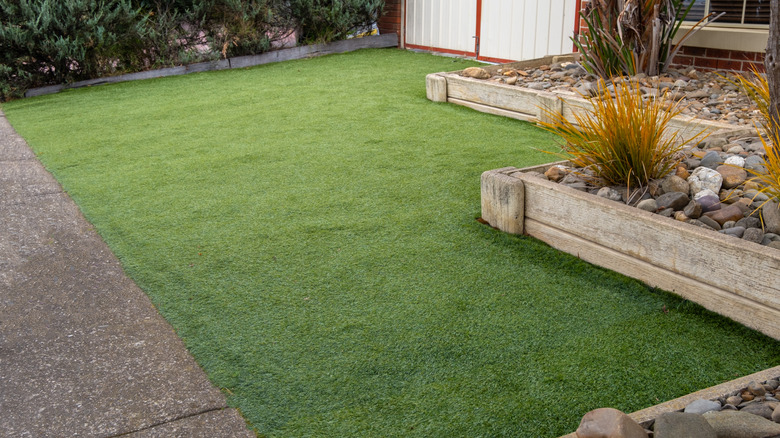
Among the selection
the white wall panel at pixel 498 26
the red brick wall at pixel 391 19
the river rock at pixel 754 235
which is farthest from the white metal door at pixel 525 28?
the river rock at pixel 754 235

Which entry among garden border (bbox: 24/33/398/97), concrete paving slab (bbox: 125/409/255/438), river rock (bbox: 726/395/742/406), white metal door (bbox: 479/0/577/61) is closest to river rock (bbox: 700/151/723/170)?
river rock (bbox: 726/395/742/406)

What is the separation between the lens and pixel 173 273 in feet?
10.2

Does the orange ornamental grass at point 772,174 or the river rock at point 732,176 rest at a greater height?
the orange ornamental grass at point 772,174

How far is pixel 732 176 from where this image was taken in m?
3.07

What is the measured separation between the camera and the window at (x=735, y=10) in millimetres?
5340

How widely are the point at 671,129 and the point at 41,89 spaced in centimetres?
692

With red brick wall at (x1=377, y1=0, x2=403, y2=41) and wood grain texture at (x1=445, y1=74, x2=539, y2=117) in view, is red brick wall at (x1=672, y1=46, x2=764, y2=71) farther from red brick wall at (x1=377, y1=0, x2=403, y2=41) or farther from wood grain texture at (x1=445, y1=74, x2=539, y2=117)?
red brick wall at (x1=377, y1=0, x2=403, y2=41)

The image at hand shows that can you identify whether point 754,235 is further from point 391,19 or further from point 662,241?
point 391,19

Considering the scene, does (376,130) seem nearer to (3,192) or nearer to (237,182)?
(237,182)

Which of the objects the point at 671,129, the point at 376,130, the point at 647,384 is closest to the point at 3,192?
Answer: the point at 376,130

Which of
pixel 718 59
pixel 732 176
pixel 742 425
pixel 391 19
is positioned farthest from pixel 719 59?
pixel 391 19

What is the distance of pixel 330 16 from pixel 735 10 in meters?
5.39

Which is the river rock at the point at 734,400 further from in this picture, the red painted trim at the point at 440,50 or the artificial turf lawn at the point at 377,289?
the red painted trim at the point at 440,50

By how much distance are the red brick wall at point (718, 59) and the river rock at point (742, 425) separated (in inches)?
173
